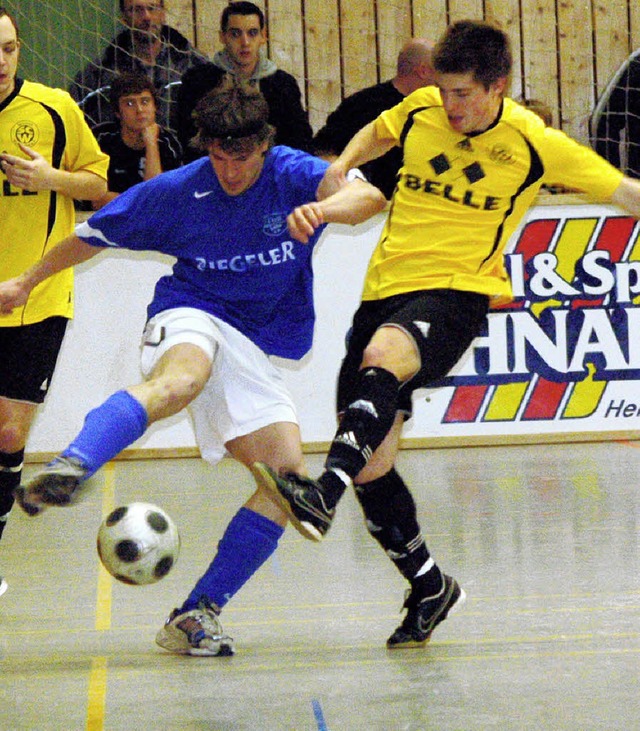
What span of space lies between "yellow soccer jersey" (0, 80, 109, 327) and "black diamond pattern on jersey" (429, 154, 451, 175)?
1431 millimetres

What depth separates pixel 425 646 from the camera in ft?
13.0

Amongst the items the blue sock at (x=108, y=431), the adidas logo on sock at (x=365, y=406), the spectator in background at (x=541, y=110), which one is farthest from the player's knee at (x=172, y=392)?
the spectator in background at (x=541, y=110)

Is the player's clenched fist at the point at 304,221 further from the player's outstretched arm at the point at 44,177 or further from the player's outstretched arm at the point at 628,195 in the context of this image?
the player's outstretched arm at the point at 44,177

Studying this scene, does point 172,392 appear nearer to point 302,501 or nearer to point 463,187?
point 302,501

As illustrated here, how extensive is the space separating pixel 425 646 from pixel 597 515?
219 cm

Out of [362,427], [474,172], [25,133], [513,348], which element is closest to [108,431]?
[362,427]

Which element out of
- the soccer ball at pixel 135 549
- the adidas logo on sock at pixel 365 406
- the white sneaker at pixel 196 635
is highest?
the adidas logo on sock at pixel 365 406

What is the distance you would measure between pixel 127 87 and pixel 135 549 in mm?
4785

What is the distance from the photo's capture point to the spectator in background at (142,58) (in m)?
8.18

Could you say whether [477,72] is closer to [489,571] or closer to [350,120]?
[489,571]

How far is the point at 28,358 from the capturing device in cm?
468

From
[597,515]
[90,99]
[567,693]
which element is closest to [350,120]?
[90,99]

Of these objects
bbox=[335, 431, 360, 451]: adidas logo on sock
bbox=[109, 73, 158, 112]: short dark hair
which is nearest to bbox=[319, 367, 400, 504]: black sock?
bbox=[335, 431, 360, 451]: adidas logo on sock

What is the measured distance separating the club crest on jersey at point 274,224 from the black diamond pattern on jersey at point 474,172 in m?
0.61
